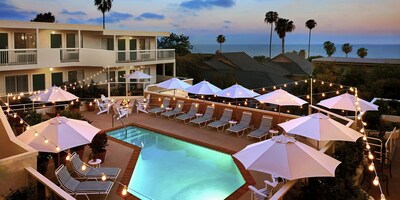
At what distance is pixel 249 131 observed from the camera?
15.0 metres

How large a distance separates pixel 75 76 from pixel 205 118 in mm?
11842

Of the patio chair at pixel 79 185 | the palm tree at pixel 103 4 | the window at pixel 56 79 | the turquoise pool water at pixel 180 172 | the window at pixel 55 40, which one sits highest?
the palm tree at pixel 103 4

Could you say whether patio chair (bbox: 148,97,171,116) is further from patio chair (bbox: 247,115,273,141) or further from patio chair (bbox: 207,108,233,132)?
patio chair (bbox: 247,115,273,141)

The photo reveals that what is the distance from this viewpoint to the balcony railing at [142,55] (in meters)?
24.7

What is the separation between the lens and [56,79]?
866 inches

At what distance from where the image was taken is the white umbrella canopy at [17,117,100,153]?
8134 millimetres

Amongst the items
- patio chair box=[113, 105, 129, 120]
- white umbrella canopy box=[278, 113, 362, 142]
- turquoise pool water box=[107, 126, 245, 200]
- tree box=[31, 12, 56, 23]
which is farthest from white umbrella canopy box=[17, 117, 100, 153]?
tree box=[31, 12, 56, 23]

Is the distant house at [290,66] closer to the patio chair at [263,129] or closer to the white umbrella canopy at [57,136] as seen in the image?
the patio chair at [263,129]

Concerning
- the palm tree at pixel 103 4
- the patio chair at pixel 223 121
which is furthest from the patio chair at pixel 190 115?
the palm tree at pixel 103 4

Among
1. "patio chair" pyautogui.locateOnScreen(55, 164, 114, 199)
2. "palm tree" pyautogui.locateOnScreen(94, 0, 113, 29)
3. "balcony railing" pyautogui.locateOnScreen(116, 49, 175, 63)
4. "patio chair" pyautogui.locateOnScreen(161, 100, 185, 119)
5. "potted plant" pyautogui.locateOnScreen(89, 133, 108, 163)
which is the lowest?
"patio chair" pyautogui.locateOnScreen(55, 164, 114, 199)

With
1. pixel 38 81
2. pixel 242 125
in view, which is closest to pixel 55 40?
pixel 38 81

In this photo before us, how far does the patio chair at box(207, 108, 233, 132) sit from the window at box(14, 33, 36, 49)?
1355 cm

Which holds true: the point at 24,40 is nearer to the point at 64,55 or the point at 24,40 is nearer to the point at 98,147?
the point at 64,55

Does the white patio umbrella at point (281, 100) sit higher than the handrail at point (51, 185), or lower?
higher
